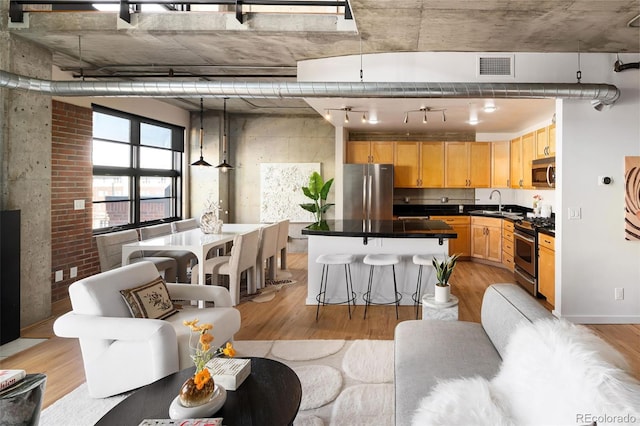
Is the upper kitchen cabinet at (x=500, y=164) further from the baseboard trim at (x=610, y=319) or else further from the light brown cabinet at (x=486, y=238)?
the baseboard trim at (x=610, y=319)

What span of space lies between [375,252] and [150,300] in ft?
9.03

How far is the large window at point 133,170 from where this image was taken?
19.3 ft

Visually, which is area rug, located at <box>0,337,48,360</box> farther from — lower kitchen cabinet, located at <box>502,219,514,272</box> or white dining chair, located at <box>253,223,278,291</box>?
lower kitchen cabinet, located at <box>502,219,514,272</box>

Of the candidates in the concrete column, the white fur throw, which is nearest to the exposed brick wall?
the concrete column

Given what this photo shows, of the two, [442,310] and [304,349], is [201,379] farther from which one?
[442,310]

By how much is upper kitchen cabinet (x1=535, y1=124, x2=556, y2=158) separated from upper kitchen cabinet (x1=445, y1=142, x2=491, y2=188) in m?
1.71

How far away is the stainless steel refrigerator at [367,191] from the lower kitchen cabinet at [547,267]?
9.90 ft

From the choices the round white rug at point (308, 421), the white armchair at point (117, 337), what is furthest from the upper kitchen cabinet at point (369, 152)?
the round white rug at point (308, 421)

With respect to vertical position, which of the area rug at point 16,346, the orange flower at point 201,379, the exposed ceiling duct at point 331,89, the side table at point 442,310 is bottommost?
the area rug at point 16,346

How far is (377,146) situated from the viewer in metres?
7.75

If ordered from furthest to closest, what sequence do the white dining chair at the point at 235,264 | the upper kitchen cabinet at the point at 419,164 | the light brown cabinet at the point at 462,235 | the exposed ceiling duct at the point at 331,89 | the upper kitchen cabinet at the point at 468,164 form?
1. the upper kitchen cabinet at the point at 419,164
2. the upper kitchen cabinet at the point at 468,164
3. the light brown cabinet at the point at 462,235
4. the white dining chair at the point at 235,264
5. the exposed ceiling duct at the point at 331,89

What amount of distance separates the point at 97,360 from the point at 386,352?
2.22 metres

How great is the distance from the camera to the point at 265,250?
5.67 meters

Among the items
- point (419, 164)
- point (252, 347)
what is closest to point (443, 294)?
point (252, 347)
